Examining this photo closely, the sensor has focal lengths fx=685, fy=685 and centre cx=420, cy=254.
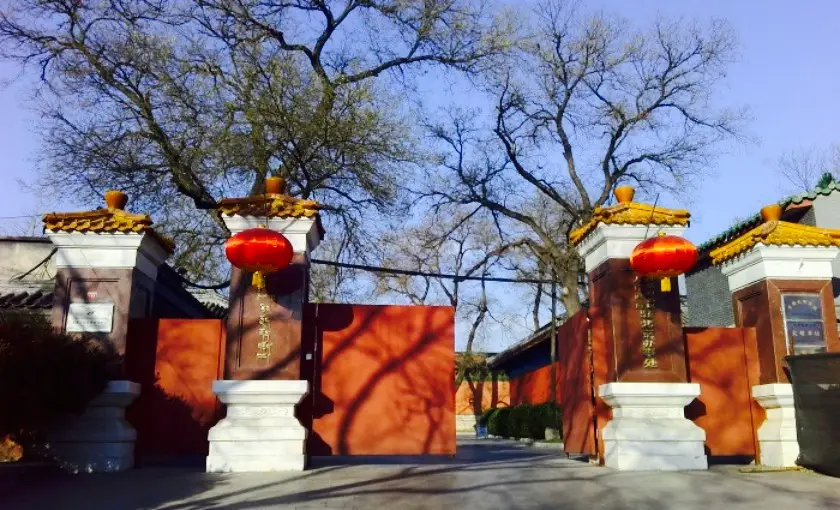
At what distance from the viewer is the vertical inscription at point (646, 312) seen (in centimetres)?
708

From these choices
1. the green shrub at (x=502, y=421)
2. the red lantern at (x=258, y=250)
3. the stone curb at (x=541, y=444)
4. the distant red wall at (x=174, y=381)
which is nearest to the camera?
the red lantern at (x=258, y=250)

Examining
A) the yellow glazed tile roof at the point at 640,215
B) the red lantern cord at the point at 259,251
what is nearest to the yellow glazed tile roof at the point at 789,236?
the yellow glazed tile roof at the point at 640,215

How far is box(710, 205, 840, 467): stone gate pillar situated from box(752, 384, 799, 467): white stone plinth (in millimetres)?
11

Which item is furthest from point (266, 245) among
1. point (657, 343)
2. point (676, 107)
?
point (676, 107)

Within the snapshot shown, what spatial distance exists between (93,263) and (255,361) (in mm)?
2017

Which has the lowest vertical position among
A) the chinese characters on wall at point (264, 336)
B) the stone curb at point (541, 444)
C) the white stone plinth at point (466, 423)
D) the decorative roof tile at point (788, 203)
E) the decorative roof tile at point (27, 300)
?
the white stone plinth at point (466, 423)

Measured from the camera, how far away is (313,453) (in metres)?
7.15

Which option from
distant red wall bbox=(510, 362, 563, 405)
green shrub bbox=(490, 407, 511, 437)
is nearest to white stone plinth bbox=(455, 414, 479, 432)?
green shrub bbox=(490, 407, 511, 437)

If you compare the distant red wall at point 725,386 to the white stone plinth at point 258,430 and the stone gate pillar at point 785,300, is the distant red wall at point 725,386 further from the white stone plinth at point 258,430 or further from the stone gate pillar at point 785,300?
the white stone plinth at point 258,430

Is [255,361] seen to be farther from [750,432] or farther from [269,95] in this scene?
[269,95]

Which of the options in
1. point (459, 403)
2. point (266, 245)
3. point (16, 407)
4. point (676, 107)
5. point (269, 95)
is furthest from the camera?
point (459, 403)

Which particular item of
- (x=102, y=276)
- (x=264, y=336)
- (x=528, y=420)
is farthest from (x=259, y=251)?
(x=528, y=420)

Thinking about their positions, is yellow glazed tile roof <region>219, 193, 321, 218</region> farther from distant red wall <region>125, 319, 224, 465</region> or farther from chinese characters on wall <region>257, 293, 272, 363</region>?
distant red wall <region>125, 319, 224, 465</region>

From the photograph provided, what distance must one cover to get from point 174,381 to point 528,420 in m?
10.8
